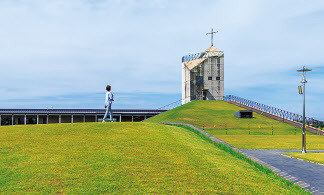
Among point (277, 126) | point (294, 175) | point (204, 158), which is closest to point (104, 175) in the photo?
point (204, 158)

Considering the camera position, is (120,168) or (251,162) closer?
(120,168)

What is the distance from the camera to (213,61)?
231ft

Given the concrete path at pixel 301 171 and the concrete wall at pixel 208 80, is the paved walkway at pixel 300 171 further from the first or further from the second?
the concrete wall at pixel 208 80

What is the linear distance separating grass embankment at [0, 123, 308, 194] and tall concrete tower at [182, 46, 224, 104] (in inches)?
2266

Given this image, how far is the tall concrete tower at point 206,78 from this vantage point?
228ft

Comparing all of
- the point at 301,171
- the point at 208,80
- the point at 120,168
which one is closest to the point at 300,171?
the point at 301,171

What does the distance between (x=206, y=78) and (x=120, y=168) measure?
63.1 metres

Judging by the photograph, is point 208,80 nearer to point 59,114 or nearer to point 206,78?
point 206,78

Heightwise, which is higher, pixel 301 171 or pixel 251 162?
pixel 251 162

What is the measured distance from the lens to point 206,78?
229 ft

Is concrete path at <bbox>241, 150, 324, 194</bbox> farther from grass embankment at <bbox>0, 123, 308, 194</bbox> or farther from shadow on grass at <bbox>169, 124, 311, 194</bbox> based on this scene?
grass embankment at <bbox>0, 123, 308, 194</bbox>

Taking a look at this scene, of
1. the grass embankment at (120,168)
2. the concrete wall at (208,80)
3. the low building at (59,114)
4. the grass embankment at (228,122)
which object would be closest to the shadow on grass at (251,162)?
the grass embankment at (120,168)

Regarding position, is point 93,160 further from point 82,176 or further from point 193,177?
point 193,177

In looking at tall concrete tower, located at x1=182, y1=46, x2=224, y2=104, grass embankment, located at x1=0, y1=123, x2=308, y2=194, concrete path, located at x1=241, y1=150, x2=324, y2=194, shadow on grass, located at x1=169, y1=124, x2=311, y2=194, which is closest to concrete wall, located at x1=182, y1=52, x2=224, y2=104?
tall concrete tower, located at x1=182, y1=46, x2=224, y2=104
